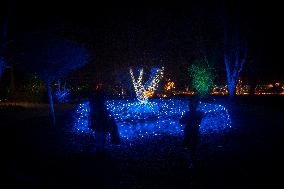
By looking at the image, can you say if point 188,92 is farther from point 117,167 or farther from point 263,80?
point 117,167

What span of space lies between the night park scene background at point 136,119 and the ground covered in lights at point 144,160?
1.0 inches

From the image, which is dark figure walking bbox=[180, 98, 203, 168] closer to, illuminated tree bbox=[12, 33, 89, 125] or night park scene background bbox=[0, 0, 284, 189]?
night park scene background bbox=[0, 0, 284, 189]

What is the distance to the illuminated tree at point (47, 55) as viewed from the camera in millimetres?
16047

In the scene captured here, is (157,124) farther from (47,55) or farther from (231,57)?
(231,57)

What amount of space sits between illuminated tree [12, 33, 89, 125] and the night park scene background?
0.06 m

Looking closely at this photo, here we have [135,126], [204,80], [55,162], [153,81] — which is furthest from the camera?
[204,80]

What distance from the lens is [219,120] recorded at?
14.6 m

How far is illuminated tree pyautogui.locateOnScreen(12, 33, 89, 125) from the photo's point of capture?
16047mm

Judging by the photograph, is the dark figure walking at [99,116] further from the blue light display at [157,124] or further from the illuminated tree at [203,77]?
the illuminated tree at [203,77]

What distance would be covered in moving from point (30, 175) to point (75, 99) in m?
26.2

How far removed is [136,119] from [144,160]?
372 centimetres

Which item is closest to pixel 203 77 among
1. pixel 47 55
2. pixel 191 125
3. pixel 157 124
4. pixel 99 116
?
pixel 47 55

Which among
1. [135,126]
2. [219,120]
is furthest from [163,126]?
[219,120]

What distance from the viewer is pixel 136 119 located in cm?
1283
